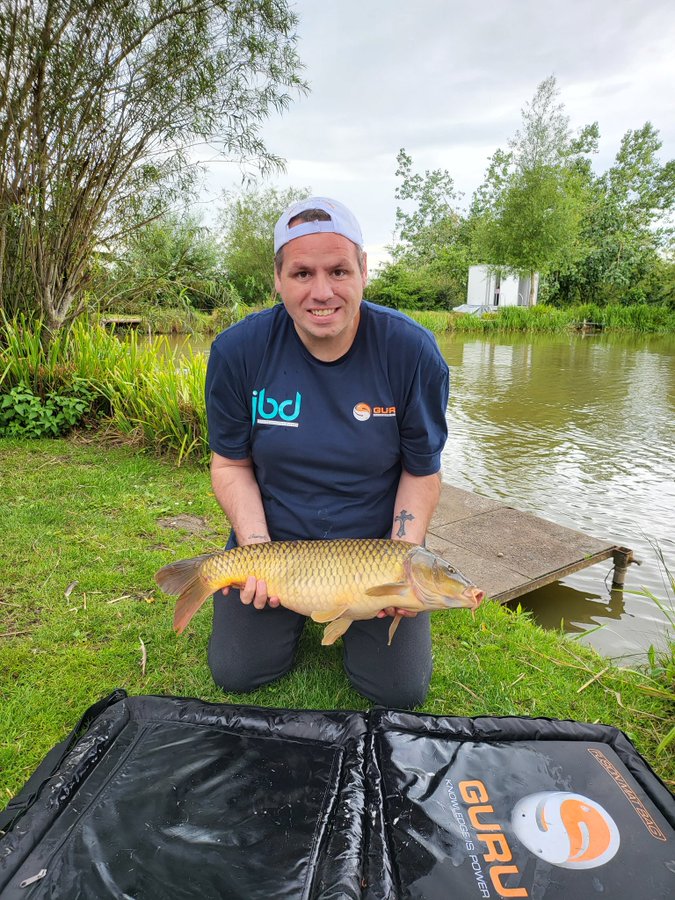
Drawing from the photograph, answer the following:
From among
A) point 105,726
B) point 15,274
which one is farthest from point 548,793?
point 15,274

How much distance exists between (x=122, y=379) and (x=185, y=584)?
Result: 3.67 metres

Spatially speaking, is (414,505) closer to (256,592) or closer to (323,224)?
(256,592)

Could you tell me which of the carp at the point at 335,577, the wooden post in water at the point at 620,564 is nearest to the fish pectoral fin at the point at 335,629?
the carp at the point at 335,577

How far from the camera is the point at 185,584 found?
5.80 ft

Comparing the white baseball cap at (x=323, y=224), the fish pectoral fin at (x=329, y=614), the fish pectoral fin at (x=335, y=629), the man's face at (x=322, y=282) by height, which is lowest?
the fish pectoral fin at (x=335, y=629)

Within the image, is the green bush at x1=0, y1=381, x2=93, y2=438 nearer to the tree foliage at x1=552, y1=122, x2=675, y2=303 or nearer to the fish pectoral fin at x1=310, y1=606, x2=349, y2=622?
the fish pectoral fin at x1=310, y1=606, x2=349, y2=622

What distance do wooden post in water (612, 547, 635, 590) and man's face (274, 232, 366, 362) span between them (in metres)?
2.48

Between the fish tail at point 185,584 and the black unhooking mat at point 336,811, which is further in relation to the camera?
the fish tail at point 185,584

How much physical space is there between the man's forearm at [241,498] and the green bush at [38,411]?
3.54 metres

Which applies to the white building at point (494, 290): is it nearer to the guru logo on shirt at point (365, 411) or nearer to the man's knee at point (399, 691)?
the guru logo on shirt at point (365, 411)

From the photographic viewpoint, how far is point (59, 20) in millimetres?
4660

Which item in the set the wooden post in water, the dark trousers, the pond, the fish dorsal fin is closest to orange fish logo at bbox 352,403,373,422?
the fish dorsal fin

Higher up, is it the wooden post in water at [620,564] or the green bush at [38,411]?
the green bush at [38,411]

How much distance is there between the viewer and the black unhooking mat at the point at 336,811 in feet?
3.72
